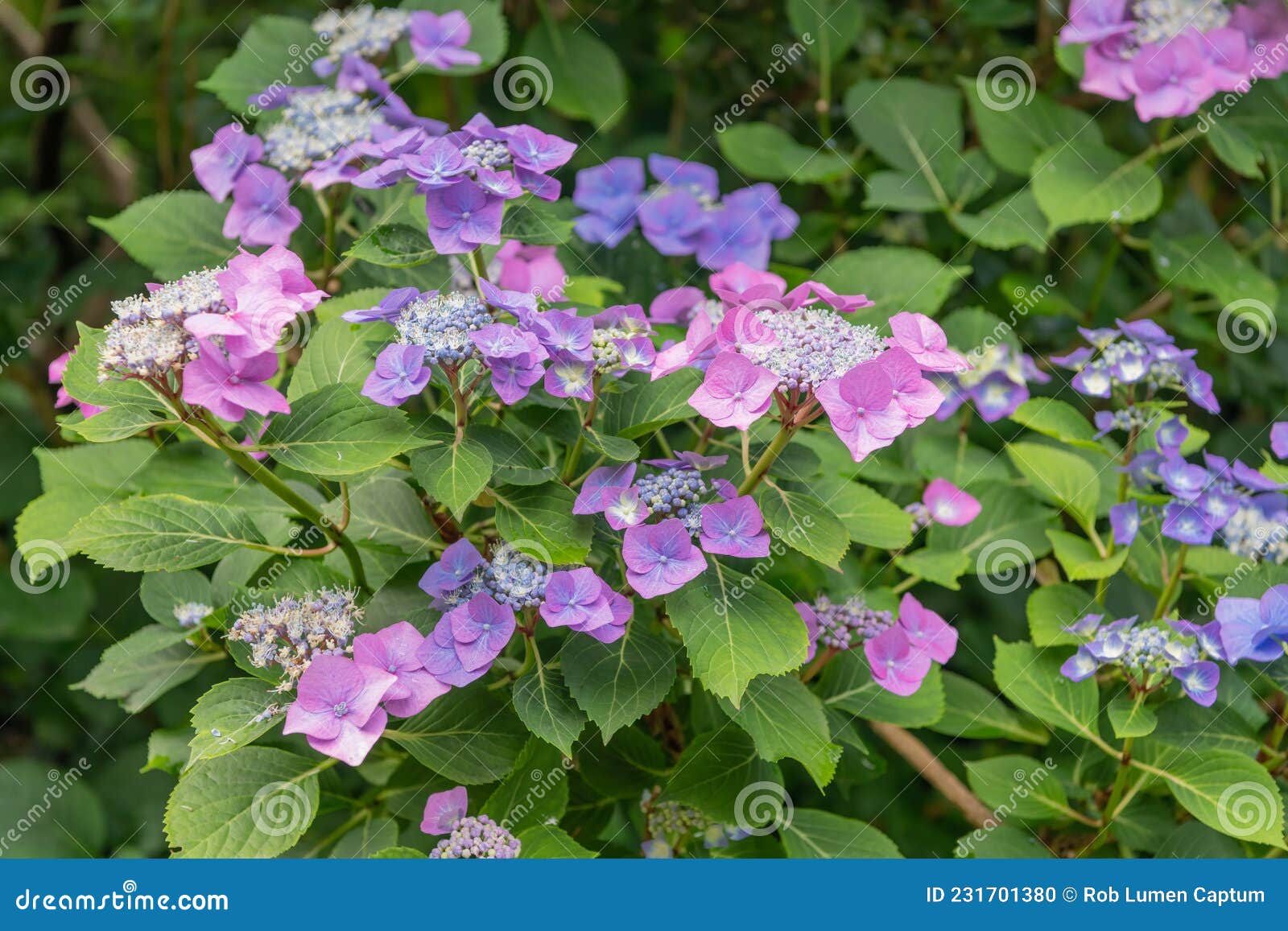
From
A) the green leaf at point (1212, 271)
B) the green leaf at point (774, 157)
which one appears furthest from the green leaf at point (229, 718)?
the green leaf at point (1212, 271)

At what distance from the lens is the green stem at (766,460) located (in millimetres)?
923

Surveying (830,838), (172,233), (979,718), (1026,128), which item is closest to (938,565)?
(979,718)

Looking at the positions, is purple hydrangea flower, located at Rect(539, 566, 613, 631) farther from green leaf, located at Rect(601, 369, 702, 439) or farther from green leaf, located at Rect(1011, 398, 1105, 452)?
green leaf, located at Rect(1011, 398, 1105, 452)

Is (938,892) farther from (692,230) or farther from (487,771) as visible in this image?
(692,230)

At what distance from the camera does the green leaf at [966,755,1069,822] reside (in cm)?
121

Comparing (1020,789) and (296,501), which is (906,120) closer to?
(1020,789)

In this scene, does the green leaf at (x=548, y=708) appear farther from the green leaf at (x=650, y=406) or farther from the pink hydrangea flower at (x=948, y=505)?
the pink hydrangea flower at (x=948, y=505)

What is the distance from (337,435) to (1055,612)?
791 millimetres

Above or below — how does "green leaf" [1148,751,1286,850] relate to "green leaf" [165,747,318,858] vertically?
above

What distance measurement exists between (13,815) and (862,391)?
1.53 m

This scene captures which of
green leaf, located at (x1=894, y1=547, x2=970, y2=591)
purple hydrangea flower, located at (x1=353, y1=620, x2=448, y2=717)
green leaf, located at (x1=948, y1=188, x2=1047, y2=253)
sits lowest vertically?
purple hydrangea flower, located at (x1=353, y1=620, x2=448, y2=717)

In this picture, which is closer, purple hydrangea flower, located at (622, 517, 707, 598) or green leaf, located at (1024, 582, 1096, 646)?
purple hydrangea flower, located at (622, 517, 707, 598)

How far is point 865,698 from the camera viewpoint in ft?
3.89

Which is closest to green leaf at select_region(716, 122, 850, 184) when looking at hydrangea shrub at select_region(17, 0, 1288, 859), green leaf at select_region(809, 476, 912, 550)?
hydrangea shrub at select_region(17, 0, 1288, 859)
